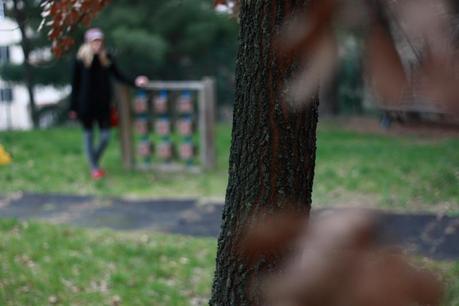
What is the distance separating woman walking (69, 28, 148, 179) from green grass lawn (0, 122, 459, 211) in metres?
0.52

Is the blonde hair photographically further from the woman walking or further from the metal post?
Result: the metal post

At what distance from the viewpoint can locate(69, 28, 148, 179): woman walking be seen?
840 cm

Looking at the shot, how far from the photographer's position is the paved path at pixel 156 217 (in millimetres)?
5527

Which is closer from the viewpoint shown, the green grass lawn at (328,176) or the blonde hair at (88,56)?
the green grass lawn at (328,176)

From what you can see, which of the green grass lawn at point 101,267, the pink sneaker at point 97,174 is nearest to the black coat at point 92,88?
the pink sneaker at point 97,174

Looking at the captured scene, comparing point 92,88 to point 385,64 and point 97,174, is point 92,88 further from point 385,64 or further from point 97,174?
point 385,64

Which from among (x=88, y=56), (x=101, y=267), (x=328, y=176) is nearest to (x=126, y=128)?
(x=88, y=56)

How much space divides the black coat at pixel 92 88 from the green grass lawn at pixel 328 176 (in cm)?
86

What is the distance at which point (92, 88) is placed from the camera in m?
8.48

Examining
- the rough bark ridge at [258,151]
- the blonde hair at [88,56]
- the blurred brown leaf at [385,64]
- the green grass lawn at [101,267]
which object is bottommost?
the green grass lawn at [101,267]

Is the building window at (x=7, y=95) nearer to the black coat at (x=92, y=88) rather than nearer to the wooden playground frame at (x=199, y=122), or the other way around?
the wooden playground frame at (x=199, y=122)

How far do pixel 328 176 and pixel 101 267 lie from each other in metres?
3.96

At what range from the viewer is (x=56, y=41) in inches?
136

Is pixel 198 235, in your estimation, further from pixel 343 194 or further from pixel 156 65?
pixel 156 65
